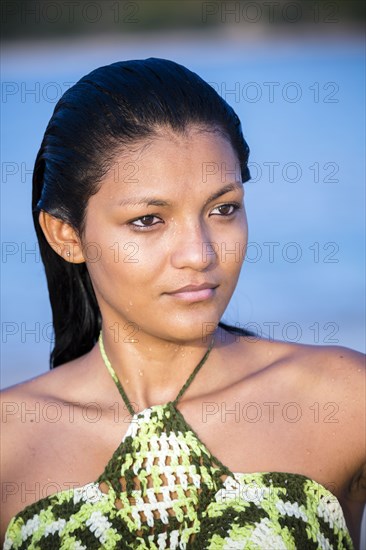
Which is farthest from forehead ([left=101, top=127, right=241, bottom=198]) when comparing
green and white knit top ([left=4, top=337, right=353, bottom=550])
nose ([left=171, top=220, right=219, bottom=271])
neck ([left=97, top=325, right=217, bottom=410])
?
green and white knit top ([left=4, top=337, right=353, bottom=550])

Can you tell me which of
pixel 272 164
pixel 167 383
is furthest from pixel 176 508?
pixel 272 164

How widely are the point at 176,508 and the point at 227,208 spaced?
874 mm

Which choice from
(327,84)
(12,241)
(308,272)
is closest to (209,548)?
(308,272)

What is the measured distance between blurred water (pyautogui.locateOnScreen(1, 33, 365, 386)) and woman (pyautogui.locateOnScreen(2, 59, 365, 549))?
178cm

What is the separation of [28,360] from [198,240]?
3329mm

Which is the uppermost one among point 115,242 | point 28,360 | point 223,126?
point 223,126

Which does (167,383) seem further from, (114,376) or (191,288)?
(191,288)

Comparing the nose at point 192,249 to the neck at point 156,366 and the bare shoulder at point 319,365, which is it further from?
the bare shoulder at point 319,365

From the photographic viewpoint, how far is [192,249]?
283 cm

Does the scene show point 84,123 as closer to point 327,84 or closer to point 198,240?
point 198,240

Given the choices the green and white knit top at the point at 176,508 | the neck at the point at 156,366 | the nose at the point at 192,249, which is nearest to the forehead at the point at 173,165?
the nose at the point at 192,249

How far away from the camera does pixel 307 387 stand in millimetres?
3143

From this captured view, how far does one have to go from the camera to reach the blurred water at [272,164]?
6.45 metres

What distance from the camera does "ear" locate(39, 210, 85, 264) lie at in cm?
323
